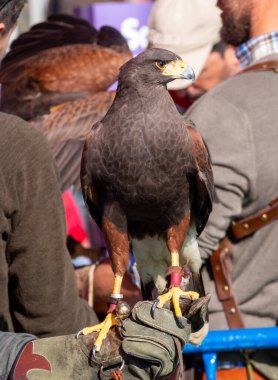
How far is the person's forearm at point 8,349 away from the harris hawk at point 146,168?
0.20 metres

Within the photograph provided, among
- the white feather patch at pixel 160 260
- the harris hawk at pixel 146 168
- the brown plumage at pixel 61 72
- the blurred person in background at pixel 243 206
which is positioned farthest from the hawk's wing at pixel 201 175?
the brown plumage at pixel 61 72

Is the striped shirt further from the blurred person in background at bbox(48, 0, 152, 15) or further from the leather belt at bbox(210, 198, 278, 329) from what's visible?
the blurred person in background at bbox(48, 0, 152, 15)

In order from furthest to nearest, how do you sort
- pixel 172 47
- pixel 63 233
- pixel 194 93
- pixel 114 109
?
pixel 194 93 → pixel 172 47 → pixel 63 233 → pixel 114 109

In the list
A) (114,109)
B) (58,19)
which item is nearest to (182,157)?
(114,109)

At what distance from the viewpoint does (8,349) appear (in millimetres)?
2680

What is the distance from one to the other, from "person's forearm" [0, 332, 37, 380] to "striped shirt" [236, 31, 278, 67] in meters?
1.78

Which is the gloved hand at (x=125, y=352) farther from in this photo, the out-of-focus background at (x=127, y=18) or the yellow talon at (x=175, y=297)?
the out-of-focus background at (x=127, y=18)

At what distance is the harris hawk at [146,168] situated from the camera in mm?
2855

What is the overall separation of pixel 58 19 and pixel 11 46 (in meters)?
0.36

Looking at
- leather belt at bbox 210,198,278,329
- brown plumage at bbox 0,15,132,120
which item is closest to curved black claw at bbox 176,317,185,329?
leather belt at bbox 210,198,278,329

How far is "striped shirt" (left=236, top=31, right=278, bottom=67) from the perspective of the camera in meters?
3.80

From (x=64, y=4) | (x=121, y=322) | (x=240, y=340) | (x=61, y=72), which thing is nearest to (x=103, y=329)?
(x=121, y=322)

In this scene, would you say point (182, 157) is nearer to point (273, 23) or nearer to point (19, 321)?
point (19, 321)

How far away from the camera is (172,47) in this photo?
15.0ft
